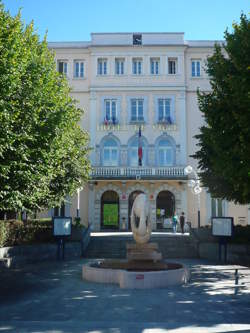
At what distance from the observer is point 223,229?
60.7 ft

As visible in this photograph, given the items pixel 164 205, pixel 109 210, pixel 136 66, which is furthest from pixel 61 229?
pixel 136 66

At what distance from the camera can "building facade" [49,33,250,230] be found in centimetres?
3306

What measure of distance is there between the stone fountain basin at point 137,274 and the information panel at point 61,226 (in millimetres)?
5090

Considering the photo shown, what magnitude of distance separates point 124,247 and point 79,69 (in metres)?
19.6

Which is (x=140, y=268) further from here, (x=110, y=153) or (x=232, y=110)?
(x=110, y=153)

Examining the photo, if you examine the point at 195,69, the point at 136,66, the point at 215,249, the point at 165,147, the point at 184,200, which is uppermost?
the point at 136,66

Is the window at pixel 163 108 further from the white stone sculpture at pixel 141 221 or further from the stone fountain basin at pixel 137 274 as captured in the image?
the stone fountain basin at pixel 137 274

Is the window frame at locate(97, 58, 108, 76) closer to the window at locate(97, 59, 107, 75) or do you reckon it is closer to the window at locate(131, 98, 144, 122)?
the window at locate(97, 59, 107, 75)

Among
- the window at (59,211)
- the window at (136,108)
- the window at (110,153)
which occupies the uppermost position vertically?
the window at (136,108)

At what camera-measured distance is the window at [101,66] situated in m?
35.2

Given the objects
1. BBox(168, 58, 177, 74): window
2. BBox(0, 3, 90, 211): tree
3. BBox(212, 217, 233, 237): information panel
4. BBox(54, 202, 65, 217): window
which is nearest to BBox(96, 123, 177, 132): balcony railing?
BBox(168, 58, 177, 74): window

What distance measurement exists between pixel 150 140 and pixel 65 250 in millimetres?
16211

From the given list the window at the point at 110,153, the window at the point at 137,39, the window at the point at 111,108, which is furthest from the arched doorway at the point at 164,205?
the window at the point at 137,39

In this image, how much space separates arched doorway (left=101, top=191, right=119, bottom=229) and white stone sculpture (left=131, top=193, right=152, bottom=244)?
19429 millimetres
